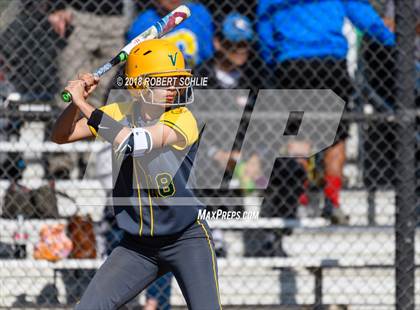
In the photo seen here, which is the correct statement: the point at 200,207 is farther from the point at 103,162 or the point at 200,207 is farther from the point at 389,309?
the point at 389,309

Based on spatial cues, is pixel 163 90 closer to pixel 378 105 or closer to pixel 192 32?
pixel 192 32

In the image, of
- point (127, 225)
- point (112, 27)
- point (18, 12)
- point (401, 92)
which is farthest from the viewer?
point (112, 27)

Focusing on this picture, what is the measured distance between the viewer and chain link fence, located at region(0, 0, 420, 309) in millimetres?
5578

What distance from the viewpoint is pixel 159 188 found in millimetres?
4004

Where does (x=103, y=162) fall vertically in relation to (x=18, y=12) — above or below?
below

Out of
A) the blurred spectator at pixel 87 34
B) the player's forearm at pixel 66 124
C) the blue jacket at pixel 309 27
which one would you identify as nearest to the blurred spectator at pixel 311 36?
the blue jacket at pixel 309 27

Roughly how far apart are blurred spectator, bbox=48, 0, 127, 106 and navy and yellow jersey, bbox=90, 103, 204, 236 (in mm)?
1954

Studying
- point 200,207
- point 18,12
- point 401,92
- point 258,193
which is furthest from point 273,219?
point 18,12

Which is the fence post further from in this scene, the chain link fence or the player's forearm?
the player's forearm

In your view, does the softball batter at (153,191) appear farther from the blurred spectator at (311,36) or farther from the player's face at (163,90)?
the blurred spectator at (311,36)

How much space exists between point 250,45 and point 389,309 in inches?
80.0

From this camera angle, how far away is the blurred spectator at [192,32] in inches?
228

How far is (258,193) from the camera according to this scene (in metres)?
5.92
